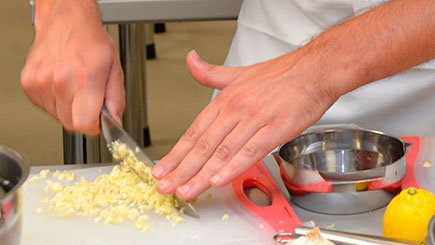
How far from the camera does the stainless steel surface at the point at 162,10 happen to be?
5.46ft

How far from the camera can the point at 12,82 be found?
3609 millimetres

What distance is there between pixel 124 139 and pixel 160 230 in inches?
6.8

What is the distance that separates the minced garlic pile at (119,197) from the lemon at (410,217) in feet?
1.04

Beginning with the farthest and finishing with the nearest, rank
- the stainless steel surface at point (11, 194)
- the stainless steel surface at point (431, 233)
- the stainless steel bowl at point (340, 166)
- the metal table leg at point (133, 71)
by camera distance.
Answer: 1. the metal table leg at point (133, 71)
2. the stainless steel bowl at point (340, 166)
3. the stainless steel surface at point (431, 233)
4. the stainless steel surface at point (11, 194)

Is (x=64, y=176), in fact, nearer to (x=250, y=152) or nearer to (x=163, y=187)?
(x=163, y=187)

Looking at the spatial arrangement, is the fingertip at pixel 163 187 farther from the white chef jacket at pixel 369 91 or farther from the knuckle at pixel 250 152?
the white chef jacket at pixel 369 91

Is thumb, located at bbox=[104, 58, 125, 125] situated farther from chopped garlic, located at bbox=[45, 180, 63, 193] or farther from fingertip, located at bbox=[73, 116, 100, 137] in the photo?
chopped garlic, located at bbox=[45, 180, 63, 193]

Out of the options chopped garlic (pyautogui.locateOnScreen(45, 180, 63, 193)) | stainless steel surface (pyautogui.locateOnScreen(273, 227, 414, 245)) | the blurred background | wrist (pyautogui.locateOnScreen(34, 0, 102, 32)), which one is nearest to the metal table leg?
the blurred background

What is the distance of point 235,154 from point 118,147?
208 mm

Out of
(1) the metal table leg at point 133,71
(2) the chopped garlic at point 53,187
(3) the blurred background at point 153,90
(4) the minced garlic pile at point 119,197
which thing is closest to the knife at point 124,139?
(4) the minced garlic pile at point 119,197

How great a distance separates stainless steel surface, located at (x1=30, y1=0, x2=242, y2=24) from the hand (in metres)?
0.62

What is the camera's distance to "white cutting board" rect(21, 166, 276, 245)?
1.00 m

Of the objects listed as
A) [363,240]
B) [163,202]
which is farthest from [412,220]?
[163,202]

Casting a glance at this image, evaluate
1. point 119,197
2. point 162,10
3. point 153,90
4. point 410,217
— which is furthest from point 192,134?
point 153,90
